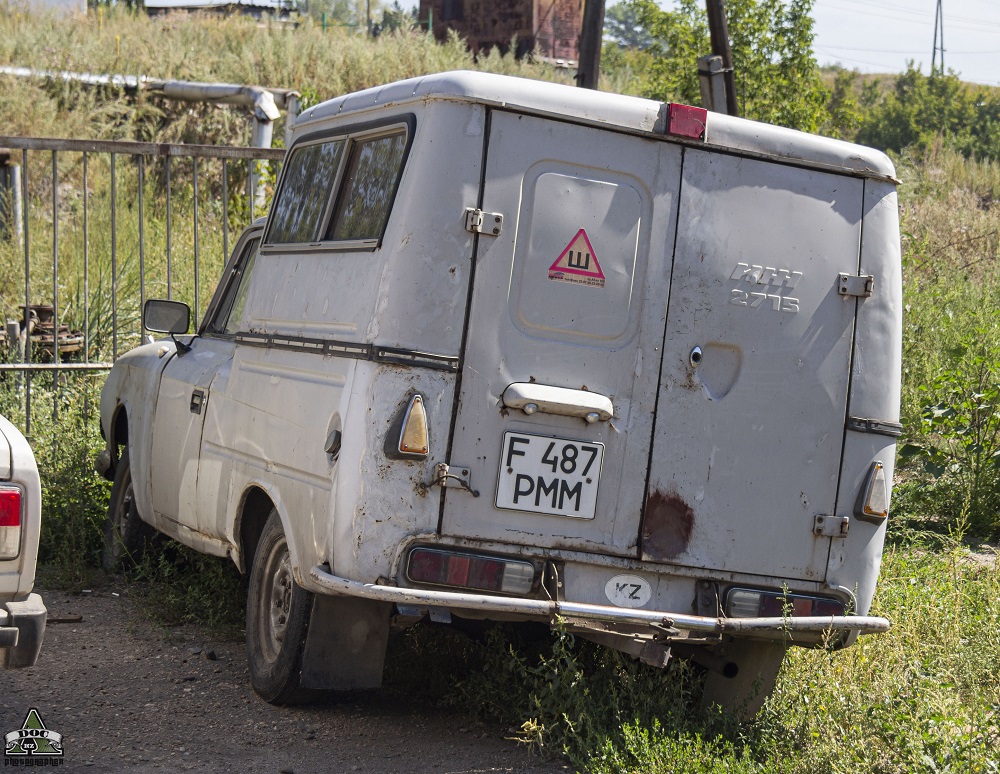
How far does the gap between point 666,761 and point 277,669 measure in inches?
62.2

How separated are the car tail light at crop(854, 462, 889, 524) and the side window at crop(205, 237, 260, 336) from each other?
131 inches

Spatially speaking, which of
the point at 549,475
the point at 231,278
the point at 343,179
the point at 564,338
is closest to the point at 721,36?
the point at 231,278

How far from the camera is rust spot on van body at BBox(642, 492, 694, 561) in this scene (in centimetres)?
432

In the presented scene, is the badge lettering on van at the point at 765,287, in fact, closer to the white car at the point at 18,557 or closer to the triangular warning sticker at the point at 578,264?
the triangular warning sticker at the point at 578,264

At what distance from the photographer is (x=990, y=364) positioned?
8172 mm

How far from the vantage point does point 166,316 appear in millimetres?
6293

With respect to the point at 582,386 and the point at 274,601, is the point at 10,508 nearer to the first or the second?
the point at 274,601

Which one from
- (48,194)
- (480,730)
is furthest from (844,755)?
(48,194)

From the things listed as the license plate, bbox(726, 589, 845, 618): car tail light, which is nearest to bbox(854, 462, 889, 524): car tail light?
bbox(726, 589, 845, 618): car tail light

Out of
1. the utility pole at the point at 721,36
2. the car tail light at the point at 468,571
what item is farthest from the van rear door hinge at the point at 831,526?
the utility pole at the point at 721,36

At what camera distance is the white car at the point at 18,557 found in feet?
11.7

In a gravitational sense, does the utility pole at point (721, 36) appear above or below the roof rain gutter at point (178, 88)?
below
